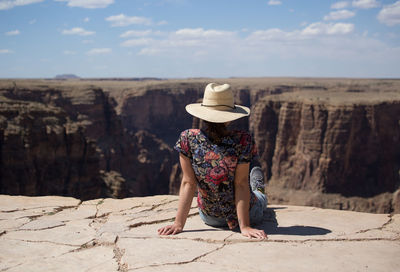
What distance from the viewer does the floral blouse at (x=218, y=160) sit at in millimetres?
4266

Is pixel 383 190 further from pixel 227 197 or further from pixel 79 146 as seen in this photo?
pixel 227 197

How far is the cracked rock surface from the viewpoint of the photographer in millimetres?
3600

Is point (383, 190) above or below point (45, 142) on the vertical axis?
below

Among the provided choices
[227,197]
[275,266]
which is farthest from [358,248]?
[227,197]

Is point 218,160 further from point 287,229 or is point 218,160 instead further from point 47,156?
point 47,156

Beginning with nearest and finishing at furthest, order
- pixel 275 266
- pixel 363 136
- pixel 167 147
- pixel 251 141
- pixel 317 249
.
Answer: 1. pixel 275 266
2. pixel 317 249
3. pixel 251 141
4. pixel 363 136
5. pixel 167 147

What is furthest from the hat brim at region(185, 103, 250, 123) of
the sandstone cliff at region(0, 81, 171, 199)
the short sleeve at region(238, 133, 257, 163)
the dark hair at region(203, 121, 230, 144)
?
the sandstone cliff at region(0, 81, 171, 199)

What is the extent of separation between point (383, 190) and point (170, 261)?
42.2m

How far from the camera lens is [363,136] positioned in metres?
41.6

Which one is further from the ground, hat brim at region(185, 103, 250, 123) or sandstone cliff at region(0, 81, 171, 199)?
hat brim at region(185, 103, 250, 123)

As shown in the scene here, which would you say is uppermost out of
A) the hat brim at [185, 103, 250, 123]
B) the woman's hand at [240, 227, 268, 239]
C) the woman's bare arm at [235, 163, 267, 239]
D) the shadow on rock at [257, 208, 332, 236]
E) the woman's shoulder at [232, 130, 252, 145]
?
the hat brim at [185, 103, 250, 123]

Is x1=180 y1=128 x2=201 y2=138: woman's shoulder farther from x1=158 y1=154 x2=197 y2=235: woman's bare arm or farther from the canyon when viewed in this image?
the canyon

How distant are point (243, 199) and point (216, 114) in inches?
35.1

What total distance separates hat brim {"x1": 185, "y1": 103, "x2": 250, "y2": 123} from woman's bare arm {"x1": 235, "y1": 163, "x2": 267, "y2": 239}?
506 millimetres
